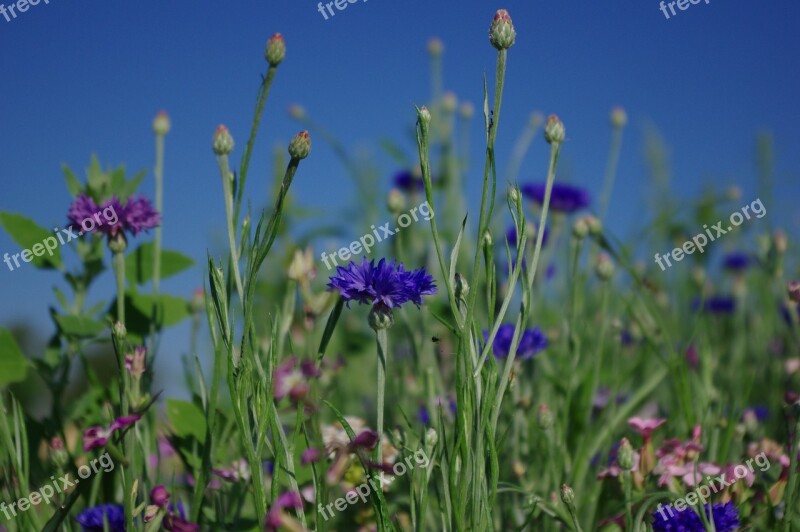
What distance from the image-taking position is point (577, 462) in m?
0.98

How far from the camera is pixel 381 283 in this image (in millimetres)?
698

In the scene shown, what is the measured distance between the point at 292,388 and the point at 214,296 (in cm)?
22

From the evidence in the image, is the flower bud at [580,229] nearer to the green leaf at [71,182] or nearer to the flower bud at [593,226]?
the flower bud at [593,226]

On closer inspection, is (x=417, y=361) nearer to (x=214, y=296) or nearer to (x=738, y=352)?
(x=214, y=296)

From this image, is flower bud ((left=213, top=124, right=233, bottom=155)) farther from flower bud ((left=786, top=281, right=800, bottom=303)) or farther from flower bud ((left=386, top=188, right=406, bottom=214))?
flower bud ((left=786, top=281, right=800, bottom=303))

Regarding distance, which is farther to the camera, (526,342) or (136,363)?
(526,342)

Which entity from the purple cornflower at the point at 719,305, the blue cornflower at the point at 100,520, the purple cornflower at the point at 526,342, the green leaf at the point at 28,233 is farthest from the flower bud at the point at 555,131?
the purple cornflower at the point at 719,305

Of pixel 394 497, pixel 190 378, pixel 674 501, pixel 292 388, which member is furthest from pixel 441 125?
pixel 292 388

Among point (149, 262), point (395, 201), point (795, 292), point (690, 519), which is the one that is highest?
point (149, 262)

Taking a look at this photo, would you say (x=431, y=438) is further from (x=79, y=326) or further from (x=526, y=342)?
(x=79, y=326)

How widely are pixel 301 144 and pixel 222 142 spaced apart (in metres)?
0.16

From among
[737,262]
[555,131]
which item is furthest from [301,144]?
[737,262]

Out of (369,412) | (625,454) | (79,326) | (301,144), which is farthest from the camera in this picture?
(369,412)

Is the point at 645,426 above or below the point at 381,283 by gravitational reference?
below
